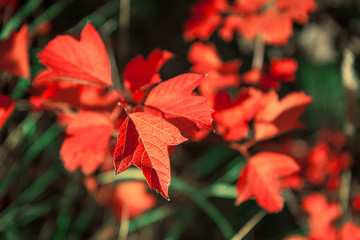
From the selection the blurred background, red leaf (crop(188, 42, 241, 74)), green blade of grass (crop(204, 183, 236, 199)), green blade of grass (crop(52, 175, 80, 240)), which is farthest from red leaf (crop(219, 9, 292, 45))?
green blade of grass (crop(52, 175, 80, 240))

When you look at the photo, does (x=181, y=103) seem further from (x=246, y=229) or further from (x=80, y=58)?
(x=246, y=229)

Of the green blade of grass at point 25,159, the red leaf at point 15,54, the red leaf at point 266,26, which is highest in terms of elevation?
the red leaf at point 15,54

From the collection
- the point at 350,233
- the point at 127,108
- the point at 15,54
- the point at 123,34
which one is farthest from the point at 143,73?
the point at 123,34

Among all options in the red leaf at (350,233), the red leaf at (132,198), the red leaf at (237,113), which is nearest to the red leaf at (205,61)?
the red leaf at (237,113)

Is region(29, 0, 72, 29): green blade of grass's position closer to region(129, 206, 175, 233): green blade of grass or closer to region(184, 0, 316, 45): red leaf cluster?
region(184, 0, 316, 45): red leaf cluster

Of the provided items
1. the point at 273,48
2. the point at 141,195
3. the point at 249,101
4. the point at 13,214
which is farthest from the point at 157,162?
the point at 273,48

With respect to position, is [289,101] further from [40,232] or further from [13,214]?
[40,232]

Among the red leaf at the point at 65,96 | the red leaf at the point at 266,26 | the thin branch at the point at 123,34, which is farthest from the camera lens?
the thin branch at the point at 123,34

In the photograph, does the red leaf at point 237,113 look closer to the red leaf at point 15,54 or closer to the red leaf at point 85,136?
the red leaf at point 85,136
